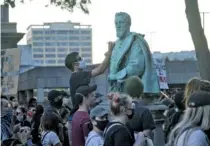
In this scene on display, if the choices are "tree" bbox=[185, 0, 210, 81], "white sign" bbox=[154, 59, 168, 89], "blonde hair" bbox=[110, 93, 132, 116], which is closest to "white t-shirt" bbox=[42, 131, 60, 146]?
"blonde hair" bbox=[110, 93, 132, 116]

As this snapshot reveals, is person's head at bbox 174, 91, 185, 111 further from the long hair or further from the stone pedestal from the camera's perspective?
the long hair

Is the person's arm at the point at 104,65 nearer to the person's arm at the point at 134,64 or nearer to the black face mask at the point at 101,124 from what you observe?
the person's arm at the point at 134,64

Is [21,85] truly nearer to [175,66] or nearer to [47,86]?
[47,86]

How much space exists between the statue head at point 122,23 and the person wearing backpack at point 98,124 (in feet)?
9.93

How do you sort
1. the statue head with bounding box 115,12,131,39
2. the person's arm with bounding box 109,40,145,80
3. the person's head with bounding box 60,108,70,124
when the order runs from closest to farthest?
the person's arm with bounding box 109,40,145,80 < the statue head with bounding box 115,12,131,39 < the person's head with bounding box 60,108,70,124

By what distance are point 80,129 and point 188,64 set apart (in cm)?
2551

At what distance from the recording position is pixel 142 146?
6090 mm

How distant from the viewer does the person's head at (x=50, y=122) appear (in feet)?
25.8

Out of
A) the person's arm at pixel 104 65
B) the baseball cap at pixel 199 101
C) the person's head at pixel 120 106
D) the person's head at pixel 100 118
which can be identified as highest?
the person's arm at pixel 104 65

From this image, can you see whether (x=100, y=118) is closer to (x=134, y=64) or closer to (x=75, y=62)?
(x=134, y=64)

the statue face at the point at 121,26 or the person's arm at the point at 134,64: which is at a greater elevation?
the statue face at the point at 121,26

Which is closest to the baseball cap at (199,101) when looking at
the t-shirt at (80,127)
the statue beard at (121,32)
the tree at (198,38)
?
the t-shirt at (80,127)

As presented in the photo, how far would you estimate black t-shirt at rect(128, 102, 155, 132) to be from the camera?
680 cm

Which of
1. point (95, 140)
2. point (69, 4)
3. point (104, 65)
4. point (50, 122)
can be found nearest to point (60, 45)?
point (69, 4)
